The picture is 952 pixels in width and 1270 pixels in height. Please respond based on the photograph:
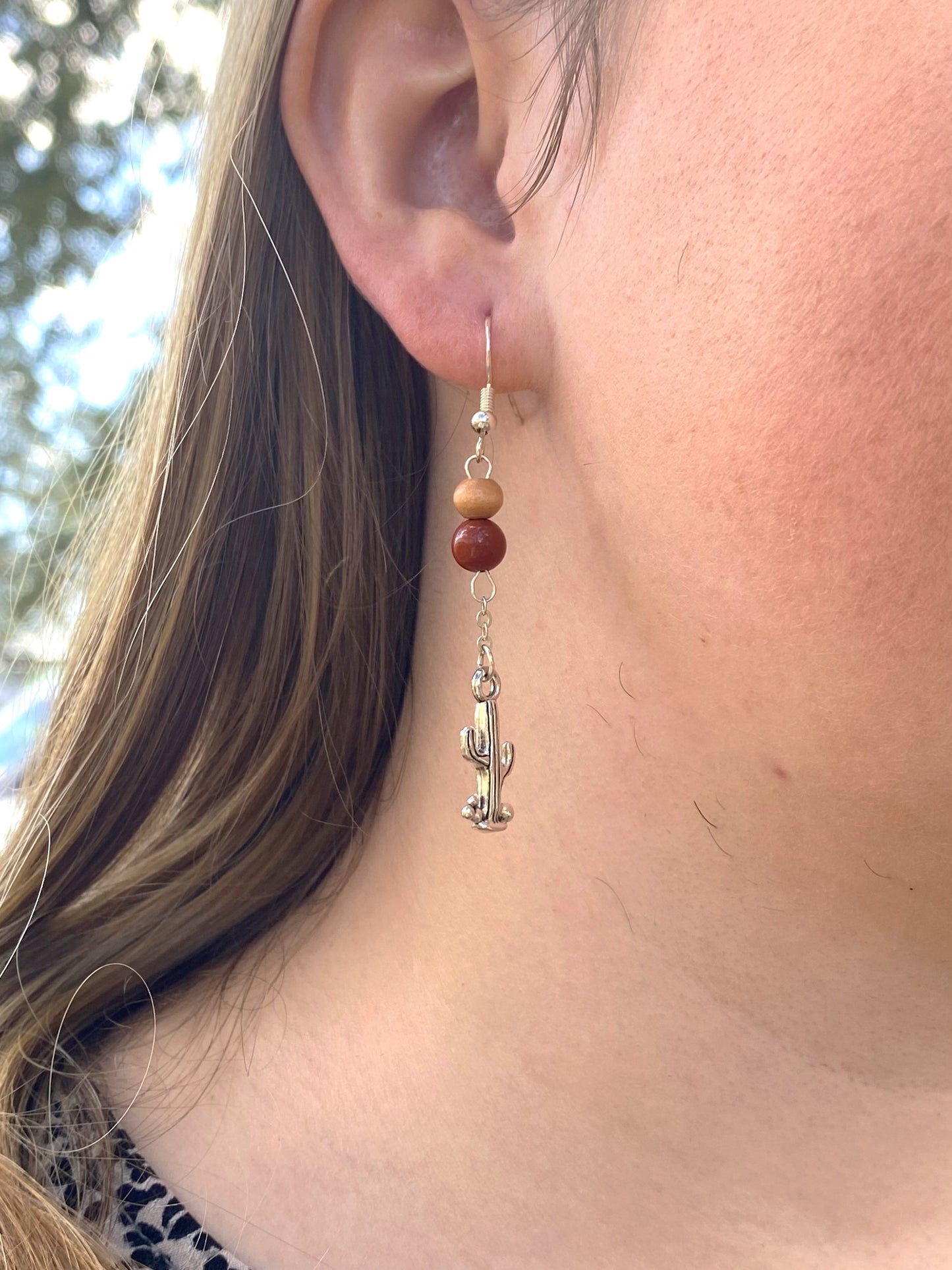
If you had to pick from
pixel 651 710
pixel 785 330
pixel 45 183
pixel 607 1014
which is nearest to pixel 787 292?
pixel 785 330

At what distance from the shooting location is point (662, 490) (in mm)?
889

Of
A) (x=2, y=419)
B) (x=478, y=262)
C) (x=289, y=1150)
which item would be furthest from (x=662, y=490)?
(x=2, y=419)

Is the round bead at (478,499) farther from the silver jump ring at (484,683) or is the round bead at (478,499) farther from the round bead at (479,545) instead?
the silver jump ring at (484,683)

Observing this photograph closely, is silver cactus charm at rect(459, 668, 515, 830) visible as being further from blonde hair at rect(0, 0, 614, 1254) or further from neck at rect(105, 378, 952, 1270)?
blonde hair at rect(0, 0, 614, 1254)

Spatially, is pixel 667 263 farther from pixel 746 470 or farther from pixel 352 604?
pixel 352 604

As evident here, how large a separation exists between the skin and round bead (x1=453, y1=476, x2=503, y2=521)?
2.7 inches

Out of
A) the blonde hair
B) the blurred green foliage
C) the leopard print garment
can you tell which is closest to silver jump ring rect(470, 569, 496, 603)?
the blonde hair

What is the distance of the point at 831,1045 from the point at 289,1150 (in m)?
0.58

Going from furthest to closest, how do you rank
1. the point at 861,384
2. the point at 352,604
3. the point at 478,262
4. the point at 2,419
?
the point at 2,419, the point at 352,604, the point at 478,262, the point at 861,384

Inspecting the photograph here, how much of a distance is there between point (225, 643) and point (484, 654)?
1.18 ft

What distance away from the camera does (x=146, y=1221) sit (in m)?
1.01

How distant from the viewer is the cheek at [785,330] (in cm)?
76

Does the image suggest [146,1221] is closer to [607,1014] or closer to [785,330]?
[607,1014]

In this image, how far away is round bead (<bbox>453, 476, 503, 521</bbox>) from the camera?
3.20 ft
